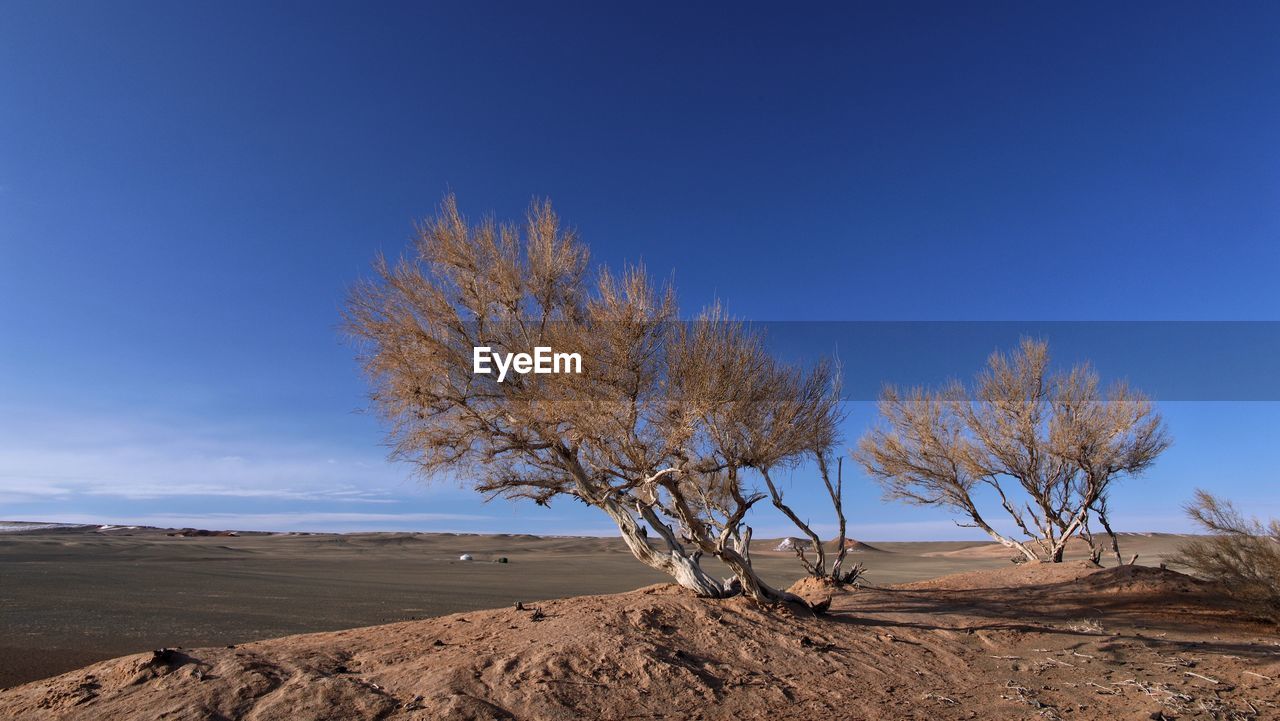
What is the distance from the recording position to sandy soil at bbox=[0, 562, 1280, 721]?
6.34 meters

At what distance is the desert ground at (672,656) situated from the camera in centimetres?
648

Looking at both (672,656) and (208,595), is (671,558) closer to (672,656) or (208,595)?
(672,656)

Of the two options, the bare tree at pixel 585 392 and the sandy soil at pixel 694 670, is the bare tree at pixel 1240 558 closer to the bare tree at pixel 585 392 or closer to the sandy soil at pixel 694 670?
the sandy soil at pixel 694 670

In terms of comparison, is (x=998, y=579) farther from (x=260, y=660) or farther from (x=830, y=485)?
(x=260, y=660)

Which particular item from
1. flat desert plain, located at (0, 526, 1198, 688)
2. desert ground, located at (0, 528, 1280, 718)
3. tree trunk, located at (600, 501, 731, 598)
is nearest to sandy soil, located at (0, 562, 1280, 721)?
desert ground, located at (0, 528, 1280, 718)

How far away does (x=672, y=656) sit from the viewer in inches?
314

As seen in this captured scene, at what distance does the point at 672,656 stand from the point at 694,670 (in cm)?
37

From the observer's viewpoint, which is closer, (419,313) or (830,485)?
(419,313)

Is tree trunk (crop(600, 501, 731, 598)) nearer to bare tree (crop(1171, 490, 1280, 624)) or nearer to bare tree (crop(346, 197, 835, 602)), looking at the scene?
bare tree (crop(346, 197, 835, 602))

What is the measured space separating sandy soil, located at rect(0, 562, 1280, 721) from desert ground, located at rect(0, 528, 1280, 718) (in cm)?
3

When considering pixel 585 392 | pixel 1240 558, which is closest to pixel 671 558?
pixel 585 392

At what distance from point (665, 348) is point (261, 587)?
15.6m

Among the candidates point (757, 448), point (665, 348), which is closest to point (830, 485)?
point (757, 448)

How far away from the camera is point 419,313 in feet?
36.1
